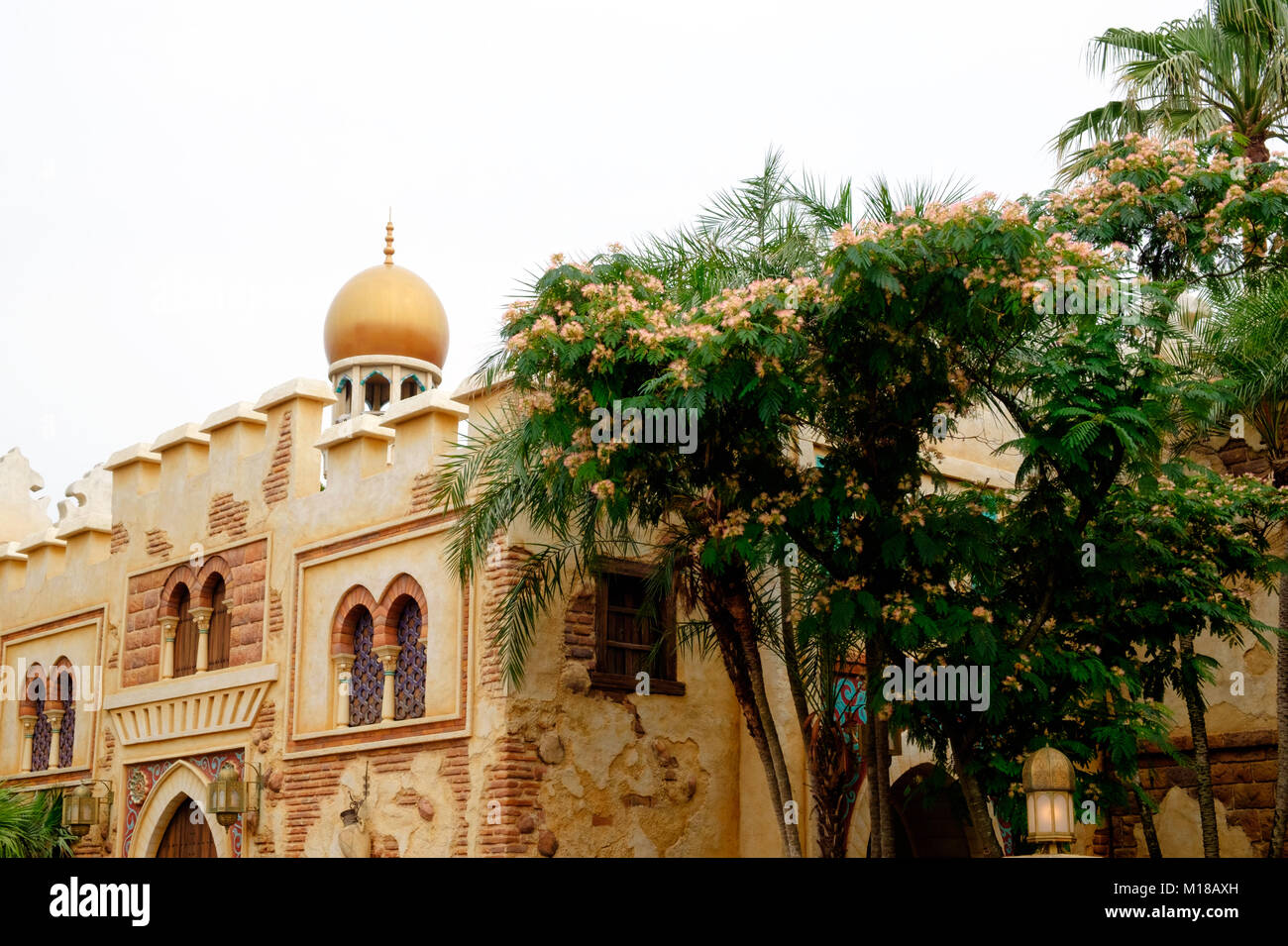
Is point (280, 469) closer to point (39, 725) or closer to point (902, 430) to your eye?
point (39, 725)

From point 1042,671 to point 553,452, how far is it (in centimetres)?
386

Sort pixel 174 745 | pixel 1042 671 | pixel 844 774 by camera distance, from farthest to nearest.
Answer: pixel 174 745
pixel 844 774
pixel 1042 671

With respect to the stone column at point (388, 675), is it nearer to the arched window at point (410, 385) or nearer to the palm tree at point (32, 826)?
the palm tree at point (32, 826)

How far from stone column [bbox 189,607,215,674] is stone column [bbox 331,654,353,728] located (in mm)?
2436

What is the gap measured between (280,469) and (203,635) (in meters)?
2.17

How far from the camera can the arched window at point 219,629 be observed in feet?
53.7

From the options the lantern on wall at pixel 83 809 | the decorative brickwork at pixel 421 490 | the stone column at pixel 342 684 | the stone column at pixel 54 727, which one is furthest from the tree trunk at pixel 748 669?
the stone column at pixel 54 727

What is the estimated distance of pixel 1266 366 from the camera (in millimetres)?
12648

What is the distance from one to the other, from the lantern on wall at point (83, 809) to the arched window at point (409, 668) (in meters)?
4.77

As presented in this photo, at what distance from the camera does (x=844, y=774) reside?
511 inches

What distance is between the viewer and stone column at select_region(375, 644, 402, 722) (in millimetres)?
14070

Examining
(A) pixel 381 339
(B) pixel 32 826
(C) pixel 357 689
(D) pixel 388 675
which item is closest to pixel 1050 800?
(D) pixel 388 675
